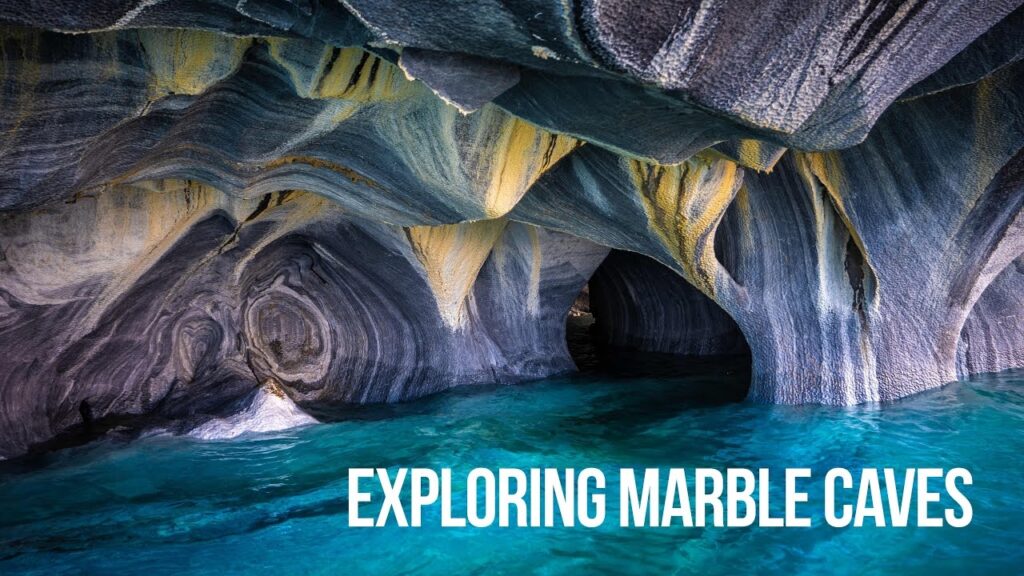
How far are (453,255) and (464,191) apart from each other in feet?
9.07

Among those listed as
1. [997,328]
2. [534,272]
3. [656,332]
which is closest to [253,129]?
[534,272]

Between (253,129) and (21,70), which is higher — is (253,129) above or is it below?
above

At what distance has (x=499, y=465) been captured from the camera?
19.1 feet

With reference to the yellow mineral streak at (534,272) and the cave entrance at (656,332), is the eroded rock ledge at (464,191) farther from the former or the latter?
the cave entrance at (656,332)

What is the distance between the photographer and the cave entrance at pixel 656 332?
11.0 meters

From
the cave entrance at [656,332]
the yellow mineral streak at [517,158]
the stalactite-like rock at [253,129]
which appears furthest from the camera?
the cave entrance at [656,332]

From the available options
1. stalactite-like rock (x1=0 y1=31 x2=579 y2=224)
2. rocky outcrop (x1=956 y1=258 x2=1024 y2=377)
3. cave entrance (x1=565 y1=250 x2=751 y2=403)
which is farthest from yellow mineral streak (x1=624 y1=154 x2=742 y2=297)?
cave entrance (x1=565 y1=250 x2=751 y2=403)

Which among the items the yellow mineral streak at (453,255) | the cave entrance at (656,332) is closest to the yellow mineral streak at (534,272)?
the yellow mineral streak at (453,255)

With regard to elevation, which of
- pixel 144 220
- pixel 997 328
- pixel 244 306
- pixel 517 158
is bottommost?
pixel 997 328

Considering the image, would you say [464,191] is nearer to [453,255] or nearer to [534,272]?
[453,255]

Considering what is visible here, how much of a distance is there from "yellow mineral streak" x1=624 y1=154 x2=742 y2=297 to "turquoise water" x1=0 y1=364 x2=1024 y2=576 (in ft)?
5.68

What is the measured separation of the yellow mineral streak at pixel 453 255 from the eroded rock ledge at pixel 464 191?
0.10ft

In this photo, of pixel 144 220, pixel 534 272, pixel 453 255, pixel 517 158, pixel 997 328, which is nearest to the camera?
pixel 517 158

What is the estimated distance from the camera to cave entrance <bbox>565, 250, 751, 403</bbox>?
11031 millimetres
